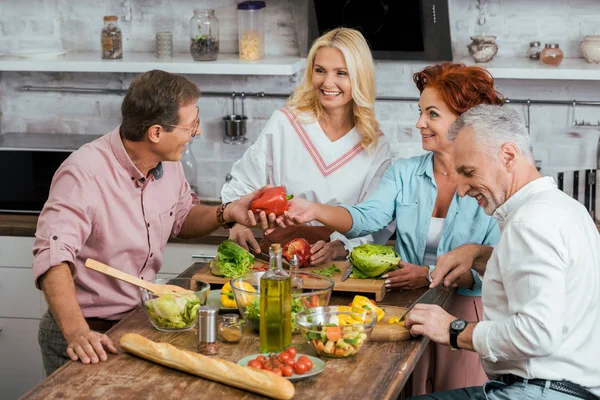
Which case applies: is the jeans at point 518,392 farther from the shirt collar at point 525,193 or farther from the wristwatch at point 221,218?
the wristwatch at point 221,218

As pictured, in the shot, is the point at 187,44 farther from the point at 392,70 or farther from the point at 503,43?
the point at 503,43

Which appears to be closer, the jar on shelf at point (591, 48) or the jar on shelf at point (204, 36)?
the jar on shelf at point (591, 48)

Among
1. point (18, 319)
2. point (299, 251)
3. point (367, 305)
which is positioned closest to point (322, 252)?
point (299, 251)

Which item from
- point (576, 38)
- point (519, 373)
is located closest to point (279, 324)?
point (519, 373)

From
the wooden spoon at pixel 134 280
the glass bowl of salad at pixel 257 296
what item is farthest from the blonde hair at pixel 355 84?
the wooden spoon at pixel 134 280

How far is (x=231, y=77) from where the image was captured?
5004 mm

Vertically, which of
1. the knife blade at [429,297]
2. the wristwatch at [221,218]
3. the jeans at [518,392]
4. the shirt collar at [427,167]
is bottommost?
the jeans at [518,392]

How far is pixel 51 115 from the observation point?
5195 mm

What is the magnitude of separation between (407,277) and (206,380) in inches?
39.7

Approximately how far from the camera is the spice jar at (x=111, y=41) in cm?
481

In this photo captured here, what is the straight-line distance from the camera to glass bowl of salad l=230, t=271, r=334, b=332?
2.63m

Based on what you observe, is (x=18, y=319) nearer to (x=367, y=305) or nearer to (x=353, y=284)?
(x=353, y=284)

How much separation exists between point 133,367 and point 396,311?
871 mm

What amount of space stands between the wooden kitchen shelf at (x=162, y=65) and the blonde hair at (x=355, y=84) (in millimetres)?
568
